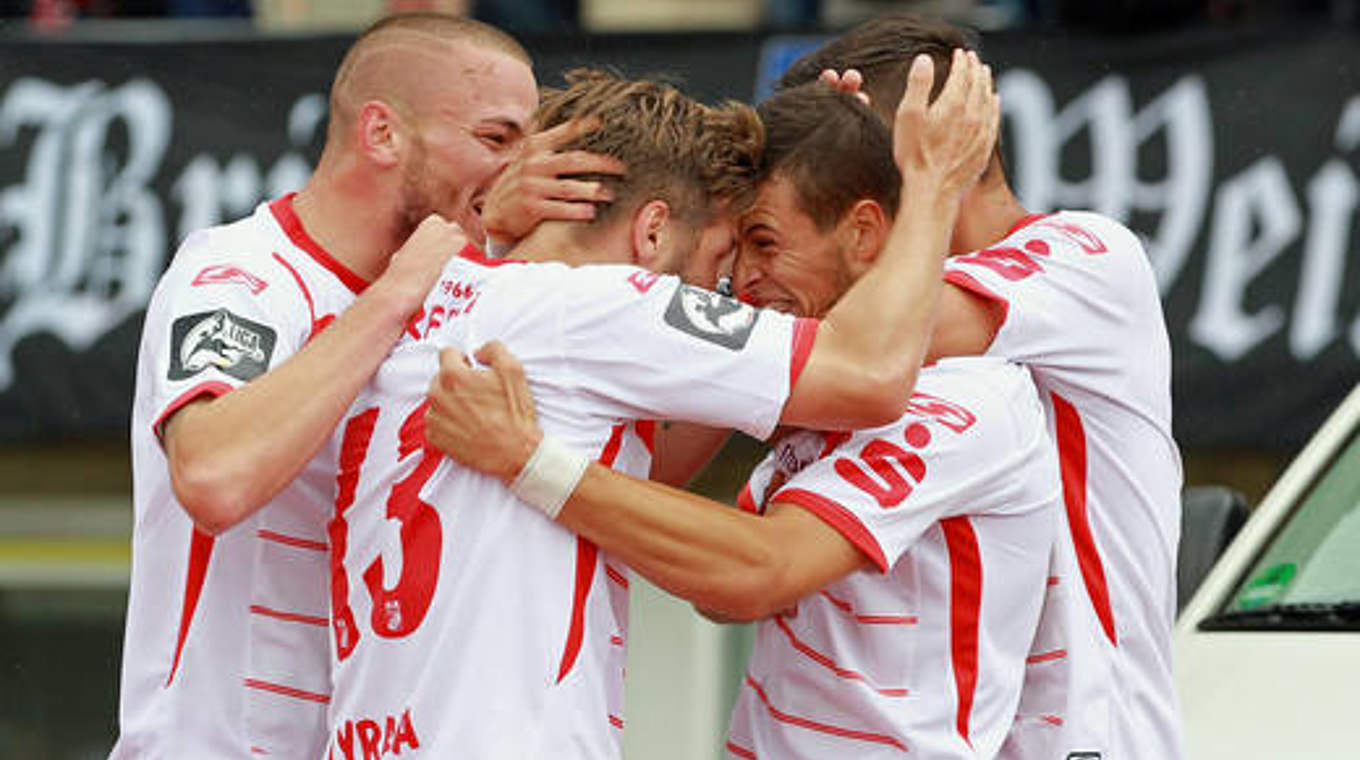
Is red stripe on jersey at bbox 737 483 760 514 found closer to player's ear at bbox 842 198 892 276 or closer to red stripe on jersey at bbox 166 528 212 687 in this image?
player's ear at bbox 842 198 892 276

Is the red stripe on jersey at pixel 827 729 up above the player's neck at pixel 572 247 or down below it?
below

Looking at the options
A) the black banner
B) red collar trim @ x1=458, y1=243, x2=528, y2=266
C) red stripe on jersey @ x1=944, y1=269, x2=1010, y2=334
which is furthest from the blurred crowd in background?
red collar trim @ x1=458, y1=243, x2=528, y2=266

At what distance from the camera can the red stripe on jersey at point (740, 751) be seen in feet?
13.0

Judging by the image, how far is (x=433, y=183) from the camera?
169 inches

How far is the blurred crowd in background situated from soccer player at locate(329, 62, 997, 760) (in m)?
6.18

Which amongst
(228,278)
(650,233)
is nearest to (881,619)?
(650,233)

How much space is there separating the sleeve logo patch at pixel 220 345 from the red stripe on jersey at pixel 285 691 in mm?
497

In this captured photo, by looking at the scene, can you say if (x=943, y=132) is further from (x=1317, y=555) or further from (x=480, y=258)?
(x=1317, y=555)

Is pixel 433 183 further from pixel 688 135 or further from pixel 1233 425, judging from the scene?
pixel 1233 425

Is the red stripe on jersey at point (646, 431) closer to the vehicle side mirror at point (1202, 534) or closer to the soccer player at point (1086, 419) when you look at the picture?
the soccer player at point (1086, 419)

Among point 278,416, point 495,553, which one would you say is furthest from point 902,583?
point 278,416

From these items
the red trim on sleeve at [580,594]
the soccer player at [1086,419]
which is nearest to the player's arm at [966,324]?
the soccer player at [1086,419]

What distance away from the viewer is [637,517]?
3.65 metres

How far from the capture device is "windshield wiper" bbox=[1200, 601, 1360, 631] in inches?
190
